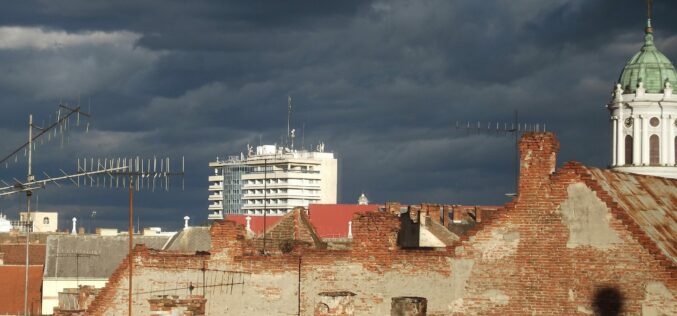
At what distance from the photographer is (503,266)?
30453mm

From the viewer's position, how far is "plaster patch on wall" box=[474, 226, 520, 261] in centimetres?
3041

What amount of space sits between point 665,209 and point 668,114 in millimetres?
51238

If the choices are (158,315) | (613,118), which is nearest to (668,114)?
(613,118)

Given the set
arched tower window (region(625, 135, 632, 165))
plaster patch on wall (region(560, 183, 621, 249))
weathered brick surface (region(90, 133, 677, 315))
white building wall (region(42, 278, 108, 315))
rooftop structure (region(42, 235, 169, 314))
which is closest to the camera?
weathered brick surface (region(90, 133, 677, 315))

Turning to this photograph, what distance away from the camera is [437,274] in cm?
3130

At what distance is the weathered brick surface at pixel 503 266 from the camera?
28828 millimetres

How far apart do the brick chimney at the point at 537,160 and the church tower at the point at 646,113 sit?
5128 cm

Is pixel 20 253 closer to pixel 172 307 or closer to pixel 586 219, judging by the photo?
pixel 172 307

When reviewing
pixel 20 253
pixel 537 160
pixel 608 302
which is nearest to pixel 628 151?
pixel 20 253

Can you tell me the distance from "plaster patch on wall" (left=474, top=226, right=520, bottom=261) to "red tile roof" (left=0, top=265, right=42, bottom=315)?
4955cm

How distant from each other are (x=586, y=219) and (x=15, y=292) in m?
55.9

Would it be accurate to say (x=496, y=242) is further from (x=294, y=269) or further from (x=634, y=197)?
(x=294, y=269)

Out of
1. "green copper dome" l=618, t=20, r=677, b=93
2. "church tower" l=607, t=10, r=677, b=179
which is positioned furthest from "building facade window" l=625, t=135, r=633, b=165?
"green copper dome" l=618, t=20, r=677, b=93

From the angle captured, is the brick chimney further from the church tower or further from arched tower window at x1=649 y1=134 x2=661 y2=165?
arched tower window at x1=649 y1=134 x2=661 y2=165
